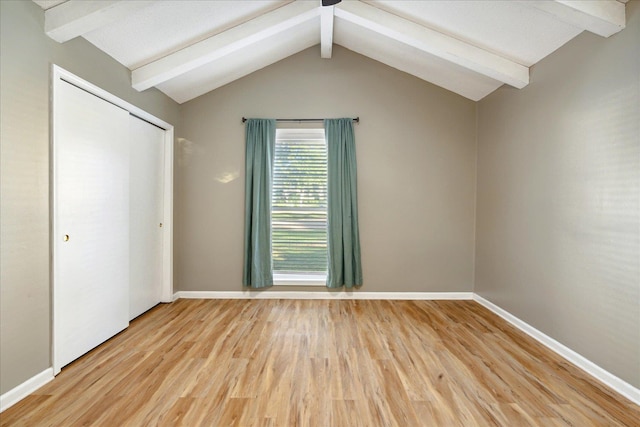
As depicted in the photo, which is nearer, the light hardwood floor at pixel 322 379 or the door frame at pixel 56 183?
the light hardwood floor at pixel 322 379

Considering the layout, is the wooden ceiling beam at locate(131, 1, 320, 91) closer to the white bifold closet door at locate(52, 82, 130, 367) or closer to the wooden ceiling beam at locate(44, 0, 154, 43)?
the white bifold closet door at locate(52, 82, 130, 367)

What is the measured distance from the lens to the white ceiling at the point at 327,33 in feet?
7.15

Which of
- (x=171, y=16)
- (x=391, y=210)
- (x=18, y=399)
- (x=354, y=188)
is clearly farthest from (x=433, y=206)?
(x=18, y=399)

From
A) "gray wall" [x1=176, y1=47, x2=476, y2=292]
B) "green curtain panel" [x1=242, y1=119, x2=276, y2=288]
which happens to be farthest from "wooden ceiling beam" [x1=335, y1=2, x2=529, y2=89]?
"green curtain panel" [x1=242, y1=119, x2=276, y2=288]

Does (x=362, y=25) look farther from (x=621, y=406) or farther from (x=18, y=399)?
(x=18, y=399)

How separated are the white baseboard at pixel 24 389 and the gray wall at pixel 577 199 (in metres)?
3.65

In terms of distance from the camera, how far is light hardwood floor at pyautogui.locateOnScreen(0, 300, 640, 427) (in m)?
1.79

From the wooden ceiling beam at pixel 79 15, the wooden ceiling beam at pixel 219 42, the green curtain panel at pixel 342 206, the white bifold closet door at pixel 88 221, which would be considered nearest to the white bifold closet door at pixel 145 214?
the white bifold closet door at pixel 88 221

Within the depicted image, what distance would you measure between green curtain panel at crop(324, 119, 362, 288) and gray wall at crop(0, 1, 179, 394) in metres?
2.59

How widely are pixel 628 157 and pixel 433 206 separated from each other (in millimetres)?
2065

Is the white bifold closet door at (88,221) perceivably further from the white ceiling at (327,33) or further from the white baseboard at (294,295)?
the white baseboard at (294,295)

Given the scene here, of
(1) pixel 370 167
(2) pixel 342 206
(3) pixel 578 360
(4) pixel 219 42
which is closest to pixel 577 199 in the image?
(3) pixel 578 360

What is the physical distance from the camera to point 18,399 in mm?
1896

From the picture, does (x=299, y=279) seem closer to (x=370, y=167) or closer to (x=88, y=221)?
(x=370, y=167)
